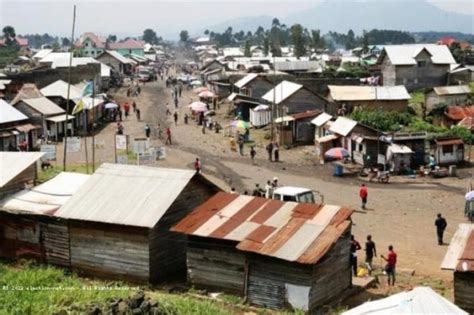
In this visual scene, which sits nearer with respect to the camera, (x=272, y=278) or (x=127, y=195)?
(x=272, y=278)

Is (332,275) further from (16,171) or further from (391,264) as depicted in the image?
(16,171)

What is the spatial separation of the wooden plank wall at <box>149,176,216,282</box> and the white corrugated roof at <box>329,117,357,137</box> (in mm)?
19516

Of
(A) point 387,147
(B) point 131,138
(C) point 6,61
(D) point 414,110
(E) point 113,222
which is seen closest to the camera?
(E) point 113,222

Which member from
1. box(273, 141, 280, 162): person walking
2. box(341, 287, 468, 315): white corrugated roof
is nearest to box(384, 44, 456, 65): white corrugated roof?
box(273, 141, 280, 162): person walking

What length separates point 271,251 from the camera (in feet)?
55.3

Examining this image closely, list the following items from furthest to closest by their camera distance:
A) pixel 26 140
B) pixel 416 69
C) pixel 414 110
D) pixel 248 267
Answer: pixel 416 69 → pixel 414 110 → pixel 26 140 → pixel 248 267

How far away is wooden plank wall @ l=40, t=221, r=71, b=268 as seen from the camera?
20.3 meters

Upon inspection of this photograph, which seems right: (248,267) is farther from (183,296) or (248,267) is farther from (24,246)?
(24,246)

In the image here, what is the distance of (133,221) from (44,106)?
28.5 meters

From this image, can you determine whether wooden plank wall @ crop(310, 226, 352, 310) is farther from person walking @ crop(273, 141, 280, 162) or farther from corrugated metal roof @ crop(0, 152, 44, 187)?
person walking @ crop(273, 141, 280, 162)

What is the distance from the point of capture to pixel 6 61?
363ft

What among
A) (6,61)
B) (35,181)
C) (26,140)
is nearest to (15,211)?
(35,181)

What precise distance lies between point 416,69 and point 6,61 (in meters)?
72.4


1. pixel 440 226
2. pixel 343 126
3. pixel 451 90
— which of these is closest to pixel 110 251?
pixel 440 226
